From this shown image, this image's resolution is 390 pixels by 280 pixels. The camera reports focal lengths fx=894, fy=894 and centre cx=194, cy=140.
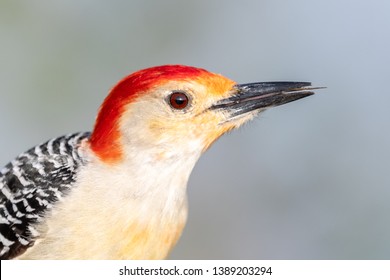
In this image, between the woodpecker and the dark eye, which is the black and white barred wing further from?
the dark eye

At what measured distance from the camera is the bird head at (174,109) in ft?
19.5

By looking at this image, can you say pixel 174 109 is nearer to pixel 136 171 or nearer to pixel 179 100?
pixel 179 100

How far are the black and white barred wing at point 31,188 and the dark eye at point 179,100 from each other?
810 millimetres

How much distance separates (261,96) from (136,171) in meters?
1.02

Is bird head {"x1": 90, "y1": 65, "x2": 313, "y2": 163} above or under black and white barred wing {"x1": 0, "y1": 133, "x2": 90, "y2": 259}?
above

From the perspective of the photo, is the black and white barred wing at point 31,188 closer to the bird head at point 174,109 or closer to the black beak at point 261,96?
the bird head at point 174,109

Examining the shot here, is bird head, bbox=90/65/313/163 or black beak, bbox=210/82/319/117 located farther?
black beak, bbox=210/82/319/117

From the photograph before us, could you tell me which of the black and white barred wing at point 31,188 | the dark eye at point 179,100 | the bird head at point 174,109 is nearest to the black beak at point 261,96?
the bird head at point 174,109

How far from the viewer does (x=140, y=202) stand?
6.01m

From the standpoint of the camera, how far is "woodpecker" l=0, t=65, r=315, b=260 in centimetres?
595

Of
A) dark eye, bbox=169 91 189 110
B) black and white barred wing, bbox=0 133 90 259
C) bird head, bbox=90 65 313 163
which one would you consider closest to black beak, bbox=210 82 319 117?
bird head, bbox=90 65 313 163

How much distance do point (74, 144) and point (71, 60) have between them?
2.42 metres

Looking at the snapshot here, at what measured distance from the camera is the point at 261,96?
6211 mm
